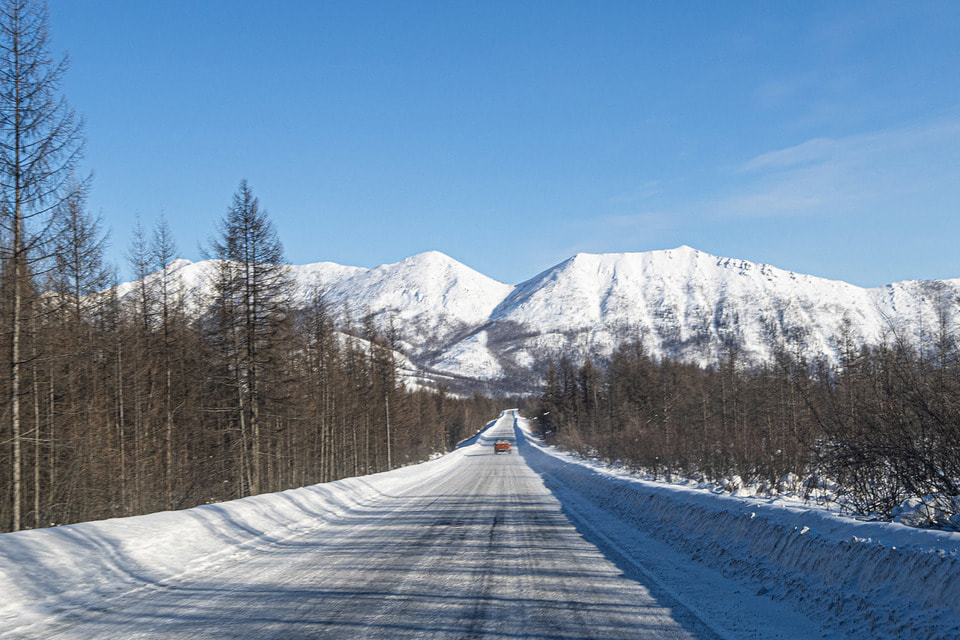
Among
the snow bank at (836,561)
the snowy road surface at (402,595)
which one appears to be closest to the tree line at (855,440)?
the snow bank at (836,561)

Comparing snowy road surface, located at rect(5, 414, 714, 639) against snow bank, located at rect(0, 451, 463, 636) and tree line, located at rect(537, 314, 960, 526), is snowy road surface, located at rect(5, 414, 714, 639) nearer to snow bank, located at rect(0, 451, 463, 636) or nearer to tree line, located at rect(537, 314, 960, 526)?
snow bank, located at rect(0, 451, 463, 636)

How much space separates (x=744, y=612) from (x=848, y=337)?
4184cm

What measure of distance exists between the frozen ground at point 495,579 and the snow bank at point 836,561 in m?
0.02

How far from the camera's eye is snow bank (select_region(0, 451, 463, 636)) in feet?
23.8

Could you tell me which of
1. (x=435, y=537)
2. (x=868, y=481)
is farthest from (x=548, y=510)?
(x=868, y=481)

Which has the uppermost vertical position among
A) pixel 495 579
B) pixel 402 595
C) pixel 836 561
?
pixel 836 561

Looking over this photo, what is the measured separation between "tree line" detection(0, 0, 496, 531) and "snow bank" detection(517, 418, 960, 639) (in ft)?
45.3

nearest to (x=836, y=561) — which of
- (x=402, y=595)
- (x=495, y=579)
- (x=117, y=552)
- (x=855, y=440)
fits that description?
(x=855, y=440)

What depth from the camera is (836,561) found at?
22.9 feet

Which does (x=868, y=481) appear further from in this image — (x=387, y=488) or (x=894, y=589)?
(x=387, y=488)

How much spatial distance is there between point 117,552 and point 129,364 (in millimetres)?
18815

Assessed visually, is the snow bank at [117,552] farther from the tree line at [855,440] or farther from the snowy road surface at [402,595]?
the tree line at [855,440]

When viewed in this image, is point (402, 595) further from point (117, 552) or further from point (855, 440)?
point (855, 440)

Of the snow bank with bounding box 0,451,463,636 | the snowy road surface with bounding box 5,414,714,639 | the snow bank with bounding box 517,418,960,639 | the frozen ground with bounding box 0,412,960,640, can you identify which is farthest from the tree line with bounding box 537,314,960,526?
the snow bank with bounding box 0,451,463,636
